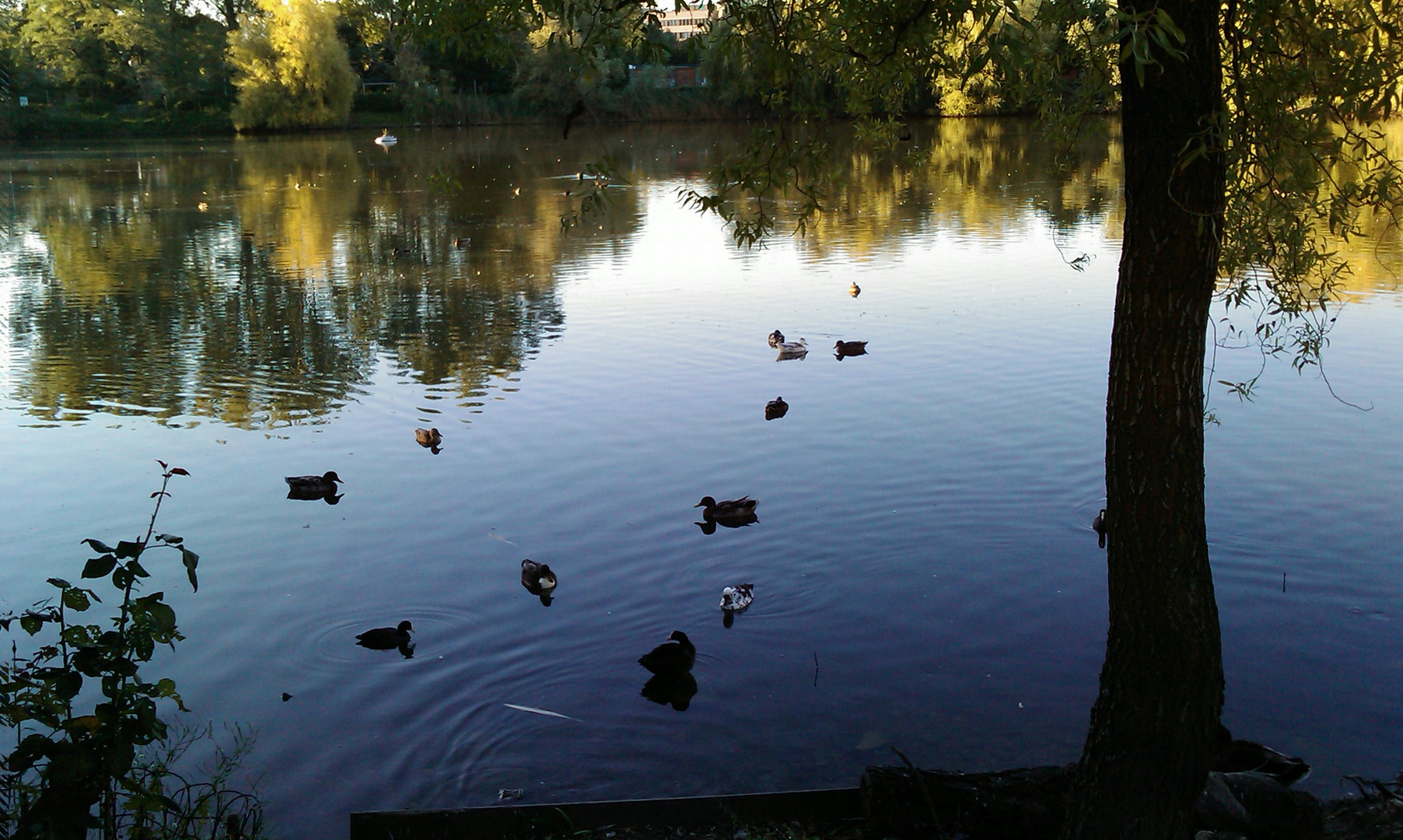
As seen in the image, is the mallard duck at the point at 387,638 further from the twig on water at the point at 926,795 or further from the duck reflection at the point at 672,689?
the twig on water at the point at 926,795

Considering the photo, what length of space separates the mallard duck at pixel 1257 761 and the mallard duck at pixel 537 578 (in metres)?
3.97

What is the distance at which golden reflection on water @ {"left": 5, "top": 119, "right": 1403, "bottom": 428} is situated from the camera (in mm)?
12805

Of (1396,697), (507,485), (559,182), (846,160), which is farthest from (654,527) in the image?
(846,160)

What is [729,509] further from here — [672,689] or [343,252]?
[343,252]

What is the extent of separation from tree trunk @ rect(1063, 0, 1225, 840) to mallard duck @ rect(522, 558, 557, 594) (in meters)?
3.84

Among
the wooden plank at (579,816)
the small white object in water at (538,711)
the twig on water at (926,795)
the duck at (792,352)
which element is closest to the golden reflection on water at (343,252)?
the duck at (792,352)

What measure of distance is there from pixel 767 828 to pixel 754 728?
139 centimetres

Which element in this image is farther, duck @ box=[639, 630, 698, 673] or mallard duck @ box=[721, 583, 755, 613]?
mallard duck @ box=[721, 583, 755, 613]

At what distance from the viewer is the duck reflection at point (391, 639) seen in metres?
6.63

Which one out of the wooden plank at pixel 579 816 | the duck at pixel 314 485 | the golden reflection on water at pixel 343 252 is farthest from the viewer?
the golden reflection on water at pixel 343 252

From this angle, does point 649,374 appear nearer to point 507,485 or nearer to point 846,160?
point 507,485

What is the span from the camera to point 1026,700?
605 centimetres

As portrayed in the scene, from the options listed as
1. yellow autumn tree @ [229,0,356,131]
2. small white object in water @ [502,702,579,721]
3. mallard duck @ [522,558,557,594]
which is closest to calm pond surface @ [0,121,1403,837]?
small white object in water @ [502,702,579,721]

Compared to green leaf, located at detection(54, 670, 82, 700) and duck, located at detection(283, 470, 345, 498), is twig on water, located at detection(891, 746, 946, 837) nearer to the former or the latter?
green leaf, located at detection(54, 670, 82, 700)
